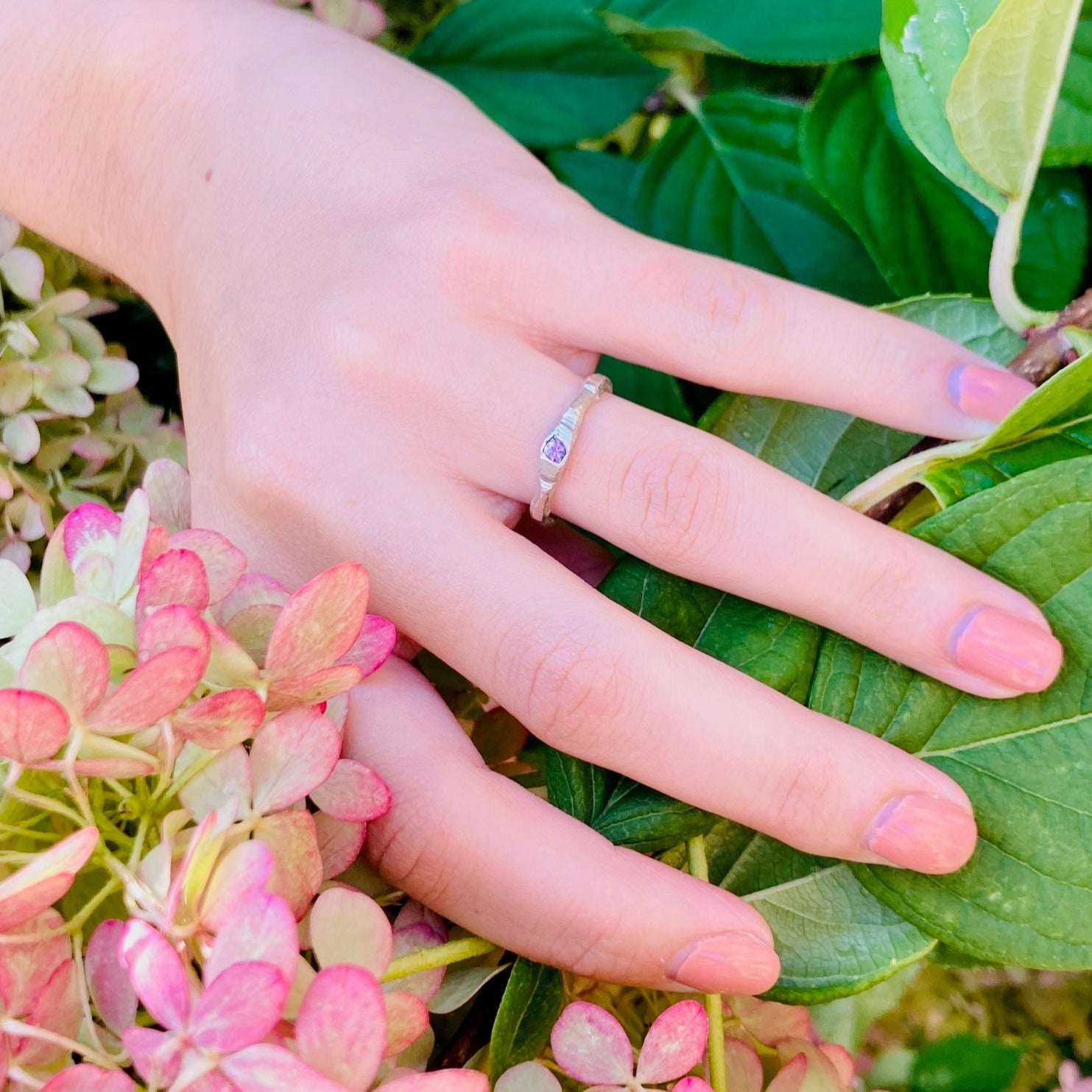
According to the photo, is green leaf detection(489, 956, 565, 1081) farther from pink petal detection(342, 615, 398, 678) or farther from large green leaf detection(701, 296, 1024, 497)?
large green leaf detection(701, 296, 1024, 497)

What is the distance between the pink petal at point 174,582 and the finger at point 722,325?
11.1 inches

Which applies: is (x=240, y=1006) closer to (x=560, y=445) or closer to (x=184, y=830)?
(x=184, y=830)

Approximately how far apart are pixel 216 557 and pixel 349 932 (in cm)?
13

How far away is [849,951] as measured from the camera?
0.41 metres

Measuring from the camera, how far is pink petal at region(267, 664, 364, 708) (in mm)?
292

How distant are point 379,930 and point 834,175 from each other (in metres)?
0.51

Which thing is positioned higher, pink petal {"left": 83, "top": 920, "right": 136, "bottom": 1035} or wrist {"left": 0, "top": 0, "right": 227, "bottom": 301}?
wrist {"left": 0, "top": 0, "right": 227, "bottom": 301}

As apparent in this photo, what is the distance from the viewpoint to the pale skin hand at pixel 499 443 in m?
0.41

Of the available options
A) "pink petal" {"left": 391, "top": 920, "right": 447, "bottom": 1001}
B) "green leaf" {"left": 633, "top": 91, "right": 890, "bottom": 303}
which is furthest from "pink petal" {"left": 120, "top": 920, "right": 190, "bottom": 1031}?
"green leaf" {"left": 633, "top": 91, "right": 890, "bottom": 303}

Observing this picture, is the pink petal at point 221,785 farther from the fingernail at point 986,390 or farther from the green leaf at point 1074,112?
the green leaf at point 1074,112

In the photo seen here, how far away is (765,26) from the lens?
0.63m

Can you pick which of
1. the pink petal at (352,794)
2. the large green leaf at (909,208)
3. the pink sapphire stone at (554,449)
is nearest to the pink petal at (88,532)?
the pink petal at (352,794)

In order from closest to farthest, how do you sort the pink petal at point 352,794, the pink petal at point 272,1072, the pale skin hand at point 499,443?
the pink petal at point 272,1072 < the pink petal at point 352,794 < the pale skin hand at point 499,443

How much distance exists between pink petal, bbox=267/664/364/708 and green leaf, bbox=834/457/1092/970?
26 cm
